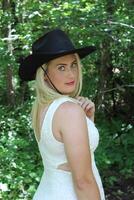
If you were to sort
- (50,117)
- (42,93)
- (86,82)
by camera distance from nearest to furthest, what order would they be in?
(50,117)
(42,93)
(86,82)

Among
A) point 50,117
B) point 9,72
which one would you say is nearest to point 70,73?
point 50,117

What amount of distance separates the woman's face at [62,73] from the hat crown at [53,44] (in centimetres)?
5

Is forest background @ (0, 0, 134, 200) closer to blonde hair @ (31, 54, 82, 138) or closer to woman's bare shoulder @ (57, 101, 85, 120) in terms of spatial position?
blonde hair @ (31, 54, 82, 138)

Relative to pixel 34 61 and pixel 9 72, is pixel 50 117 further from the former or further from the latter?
pixel 9 72

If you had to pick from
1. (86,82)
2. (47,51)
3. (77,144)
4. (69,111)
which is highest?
(47,51)

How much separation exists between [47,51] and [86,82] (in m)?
4.99

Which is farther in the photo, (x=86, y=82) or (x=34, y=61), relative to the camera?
(x=86, y=82)

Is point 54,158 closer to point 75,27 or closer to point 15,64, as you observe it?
point 75,27

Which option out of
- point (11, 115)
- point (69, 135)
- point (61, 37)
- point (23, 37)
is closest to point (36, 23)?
point (23, 37)

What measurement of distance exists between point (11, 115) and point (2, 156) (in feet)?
6.84

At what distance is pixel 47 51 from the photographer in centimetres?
220

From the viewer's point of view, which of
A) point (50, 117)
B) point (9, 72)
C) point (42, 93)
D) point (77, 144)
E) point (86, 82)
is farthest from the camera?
point (9, 72)

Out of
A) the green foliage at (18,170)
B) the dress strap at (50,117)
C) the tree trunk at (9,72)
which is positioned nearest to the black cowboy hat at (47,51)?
the dress strap at (50,117)

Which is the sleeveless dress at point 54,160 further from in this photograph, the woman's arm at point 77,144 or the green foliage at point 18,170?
the green foliage at point 18,170
